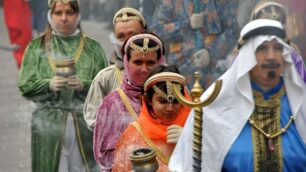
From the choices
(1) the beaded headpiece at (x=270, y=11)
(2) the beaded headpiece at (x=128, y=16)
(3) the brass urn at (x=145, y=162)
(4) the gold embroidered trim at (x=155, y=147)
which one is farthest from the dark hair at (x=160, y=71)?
(1) the beaded headpiece at (x=270, y=11)

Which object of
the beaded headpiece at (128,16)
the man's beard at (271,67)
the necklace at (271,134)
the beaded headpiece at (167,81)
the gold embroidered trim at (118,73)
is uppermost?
the beaded headpiece at (128,16)

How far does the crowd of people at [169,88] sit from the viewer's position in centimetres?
640

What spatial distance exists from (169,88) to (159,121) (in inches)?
8.5

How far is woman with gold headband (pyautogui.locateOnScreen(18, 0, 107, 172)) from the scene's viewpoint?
383 inches

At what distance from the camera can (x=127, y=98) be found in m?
8.03

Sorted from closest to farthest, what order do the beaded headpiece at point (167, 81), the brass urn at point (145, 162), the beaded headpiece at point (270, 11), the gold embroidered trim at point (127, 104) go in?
the brass urn at point (145, 162) < the beaded headpiece at point (167, 81) < the gold embroidered trim at point (127, 104) < the beaded headpiece at point (270, 11)

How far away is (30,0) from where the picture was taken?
1308 cm

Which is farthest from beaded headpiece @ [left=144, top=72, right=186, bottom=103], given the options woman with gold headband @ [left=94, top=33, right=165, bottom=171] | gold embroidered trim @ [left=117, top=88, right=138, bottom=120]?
gold embroidered trim @ [left=117, top=88, right=138, bottom=120]

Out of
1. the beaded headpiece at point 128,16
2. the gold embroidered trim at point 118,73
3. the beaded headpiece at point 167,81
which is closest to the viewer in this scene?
the beaded headpiece at point 167,81

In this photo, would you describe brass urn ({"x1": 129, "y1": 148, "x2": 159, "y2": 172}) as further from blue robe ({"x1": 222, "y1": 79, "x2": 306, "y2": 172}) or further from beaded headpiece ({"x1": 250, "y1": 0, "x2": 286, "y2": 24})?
beaded headpiece ({"x1": 250, "y1": 0, "x2": 286, "y2": 24})

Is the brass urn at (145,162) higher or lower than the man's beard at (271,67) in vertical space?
lower

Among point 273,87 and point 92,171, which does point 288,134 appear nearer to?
point 273,87

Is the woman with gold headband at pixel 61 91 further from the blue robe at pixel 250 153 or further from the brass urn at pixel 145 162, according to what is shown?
the blue robe at pixel 250 153

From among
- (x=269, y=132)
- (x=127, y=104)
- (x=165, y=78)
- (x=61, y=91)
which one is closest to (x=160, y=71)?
(x=165, y=78)
